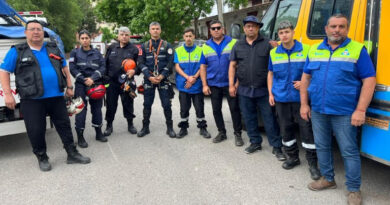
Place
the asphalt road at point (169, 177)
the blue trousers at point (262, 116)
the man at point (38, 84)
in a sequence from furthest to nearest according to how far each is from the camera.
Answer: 1. the blue trousers at point (262, 116)
2. the man at point (38, 84)
3. the asphalt road at point (169, 177)

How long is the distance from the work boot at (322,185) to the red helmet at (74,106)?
10.5 feet

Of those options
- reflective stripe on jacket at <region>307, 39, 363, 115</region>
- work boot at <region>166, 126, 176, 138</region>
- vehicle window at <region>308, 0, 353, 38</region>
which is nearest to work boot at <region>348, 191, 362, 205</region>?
reflective stripe on jacket at <region>307, 39, 363, 115</region>

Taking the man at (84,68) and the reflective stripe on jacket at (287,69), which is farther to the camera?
the man at (84,68)

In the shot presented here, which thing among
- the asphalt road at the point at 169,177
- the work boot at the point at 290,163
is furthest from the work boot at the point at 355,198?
the work boot at the point at 290,163

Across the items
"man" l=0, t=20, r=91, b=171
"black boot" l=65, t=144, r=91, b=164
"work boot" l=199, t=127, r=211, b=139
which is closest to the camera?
"man" l=0, t=20, r=91, b=171

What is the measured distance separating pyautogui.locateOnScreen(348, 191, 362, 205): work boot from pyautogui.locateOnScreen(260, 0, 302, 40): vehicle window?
7.04ft

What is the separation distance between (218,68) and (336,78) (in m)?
2.01

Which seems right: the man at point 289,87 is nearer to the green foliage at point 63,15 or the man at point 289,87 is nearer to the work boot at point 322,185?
the work boot at point 322,185

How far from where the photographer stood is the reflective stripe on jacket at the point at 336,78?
112 inches

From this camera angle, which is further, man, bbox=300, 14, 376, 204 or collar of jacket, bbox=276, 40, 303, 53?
collar of jacket, bbox=276, 40, 303, 53

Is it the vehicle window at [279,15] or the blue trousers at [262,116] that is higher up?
the vehicle window at [279,15]

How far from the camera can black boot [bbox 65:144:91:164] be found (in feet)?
14.4

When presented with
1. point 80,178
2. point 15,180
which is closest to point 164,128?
point 80,178

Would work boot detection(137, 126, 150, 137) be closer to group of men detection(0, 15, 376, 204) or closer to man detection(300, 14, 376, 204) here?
group of men detection(0, 15, 376, 204)
